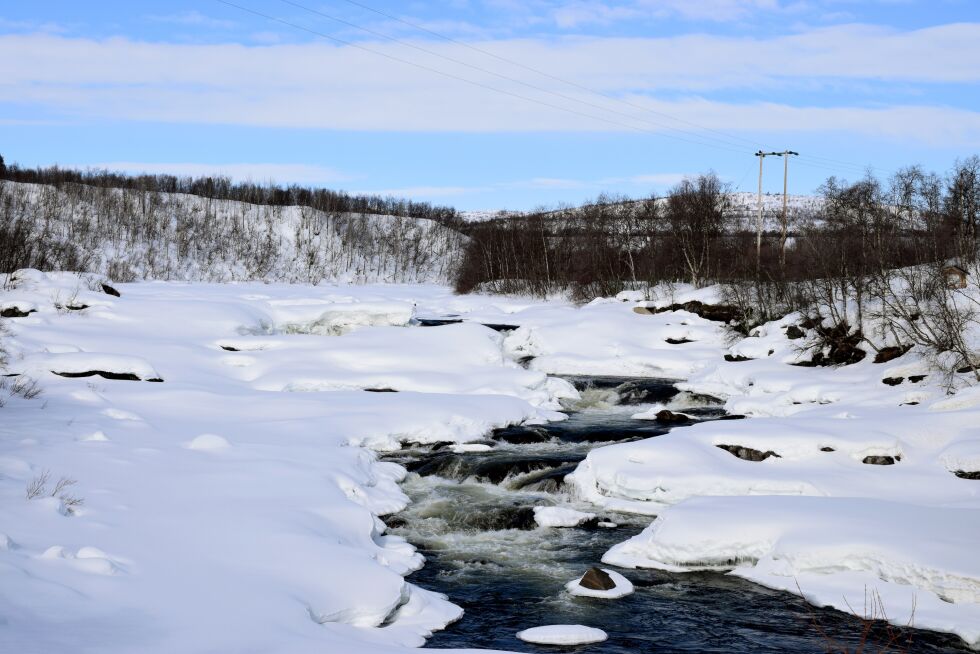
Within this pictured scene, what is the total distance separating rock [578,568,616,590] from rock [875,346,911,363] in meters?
19.8

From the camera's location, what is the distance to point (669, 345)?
115ft

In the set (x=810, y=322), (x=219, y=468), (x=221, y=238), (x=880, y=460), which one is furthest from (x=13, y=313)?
Result: (x=221, y=238)

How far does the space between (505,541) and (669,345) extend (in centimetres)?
2333

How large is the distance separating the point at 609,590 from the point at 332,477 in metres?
6.30

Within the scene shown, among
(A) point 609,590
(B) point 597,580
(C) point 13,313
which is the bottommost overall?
(A) point 609,590

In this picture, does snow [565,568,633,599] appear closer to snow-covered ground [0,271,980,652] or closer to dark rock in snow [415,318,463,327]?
snow-covered ground [0,271,980,652]

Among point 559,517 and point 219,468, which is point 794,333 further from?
point 219,468

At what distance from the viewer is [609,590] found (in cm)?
1084

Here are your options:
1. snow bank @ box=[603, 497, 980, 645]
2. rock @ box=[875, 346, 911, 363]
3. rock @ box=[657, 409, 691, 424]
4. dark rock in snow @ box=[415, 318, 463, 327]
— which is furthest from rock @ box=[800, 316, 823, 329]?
snow bank @ box=[603, 497, 980, 645]

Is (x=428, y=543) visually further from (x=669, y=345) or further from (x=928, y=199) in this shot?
(x=928, y=199)

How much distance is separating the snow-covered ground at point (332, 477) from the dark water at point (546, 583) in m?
0.45

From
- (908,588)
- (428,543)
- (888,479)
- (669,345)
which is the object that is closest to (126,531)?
(428,543)

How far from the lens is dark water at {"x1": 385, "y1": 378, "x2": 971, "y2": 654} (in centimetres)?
942

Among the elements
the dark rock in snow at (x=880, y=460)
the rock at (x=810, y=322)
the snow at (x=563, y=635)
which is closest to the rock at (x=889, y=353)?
the rock at (x=810, y=322)
